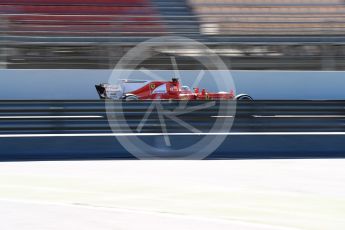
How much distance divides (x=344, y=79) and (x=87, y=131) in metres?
9.35

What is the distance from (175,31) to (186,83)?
189 centimetres

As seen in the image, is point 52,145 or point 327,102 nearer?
point 52,145
